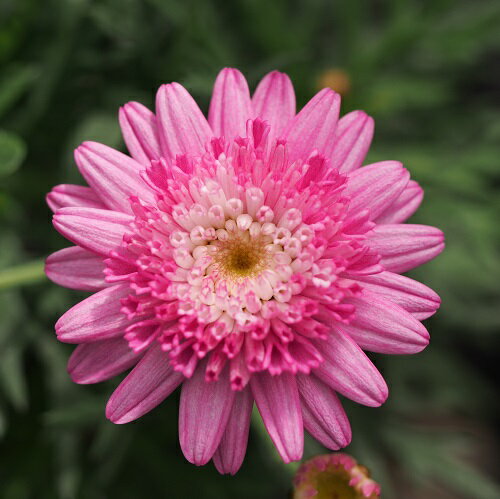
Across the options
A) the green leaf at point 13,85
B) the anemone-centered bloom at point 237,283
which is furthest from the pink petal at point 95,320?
the green leaf at point 13,85

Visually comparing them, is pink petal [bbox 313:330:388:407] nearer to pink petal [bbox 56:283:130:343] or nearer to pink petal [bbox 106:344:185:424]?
pink petal [bbox 106:344:185:424]

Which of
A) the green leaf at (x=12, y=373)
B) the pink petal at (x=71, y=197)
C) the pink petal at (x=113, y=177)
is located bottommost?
the green leaf at (x=12, y=373)

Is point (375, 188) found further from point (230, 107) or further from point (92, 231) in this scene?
point (92, 231)

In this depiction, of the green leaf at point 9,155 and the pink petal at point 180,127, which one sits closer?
the pink petal at point 180,127

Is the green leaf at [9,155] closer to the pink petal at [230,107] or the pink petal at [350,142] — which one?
the pink petal at [230,107]

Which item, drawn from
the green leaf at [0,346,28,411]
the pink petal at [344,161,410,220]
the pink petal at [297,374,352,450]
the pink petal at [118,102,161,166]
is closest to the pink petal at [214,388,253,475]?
the pink petal at [297,374,352,450]

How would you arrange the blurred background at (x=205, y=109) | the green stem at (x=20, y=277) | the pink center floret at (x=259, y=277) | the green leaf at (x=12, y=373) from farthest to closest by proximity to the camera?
the blurred background at (x=205, y=109) → the green leaf at (x=12, y=373) → the green stem at (x=20, y=277) → the pink center floret at (x=259, y=277)

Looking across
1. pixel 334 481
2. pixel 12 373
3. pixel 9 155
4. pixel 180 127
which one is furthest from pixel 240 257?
pixel 12 373
